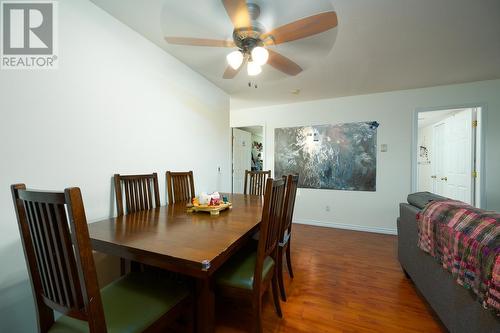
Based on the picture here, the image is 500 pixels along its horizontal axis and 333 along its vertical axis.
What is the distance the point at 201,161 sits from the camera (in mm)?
2881

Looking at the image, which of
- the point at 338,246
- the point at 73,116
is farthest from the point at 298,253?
the point at 73,116

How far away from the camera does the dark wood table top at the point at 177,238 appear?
90 centimetres

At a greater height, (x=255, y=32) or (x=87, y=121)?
(x=255, y=32)

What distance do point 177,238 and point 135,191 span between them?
0.93m

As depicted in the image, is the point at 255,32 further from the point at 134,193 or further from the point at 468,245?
the point at 468,245

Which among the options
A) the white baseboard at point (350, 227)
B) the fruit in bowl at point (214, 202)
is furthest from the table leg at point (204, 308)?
the white baseboard at point (350, 227)

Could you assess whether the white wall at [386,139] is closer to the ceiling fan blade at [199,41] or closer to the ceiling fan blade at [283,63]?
the ceiling fan blade at [283,63]

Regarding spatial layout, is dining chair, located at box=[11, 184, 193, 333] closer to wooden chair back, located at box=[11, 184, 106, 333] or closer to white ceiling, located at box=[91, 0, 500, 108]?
wooden chair back, located at box=[11, 184, 106, 333]

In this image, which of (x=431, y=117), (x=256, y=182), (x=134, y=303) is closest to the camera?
(x=134, y=303)

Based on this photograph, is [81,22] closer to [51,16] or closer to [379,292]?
[51,16]

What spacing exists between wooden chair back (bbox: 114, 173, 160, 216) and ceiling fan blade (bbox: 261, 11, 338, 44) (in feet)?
5.18

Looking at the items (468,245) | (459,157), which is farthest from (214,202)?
(459,157)

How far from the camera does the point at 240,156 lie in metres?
4.73

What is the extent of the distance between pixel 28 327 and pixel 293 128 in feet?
A: 13.0
